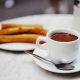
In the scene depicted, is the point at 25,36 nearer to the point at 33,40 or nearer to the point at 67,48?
the point at 33,40

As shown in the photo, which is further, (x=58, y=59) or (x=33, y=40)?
(x=33, y=40)

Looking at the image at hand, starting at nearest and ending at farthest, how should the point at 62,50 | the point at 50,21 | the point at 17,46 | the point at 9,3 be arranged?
the point at 62,50, the point at 17,46, the point at 50,21, the point at 9,3

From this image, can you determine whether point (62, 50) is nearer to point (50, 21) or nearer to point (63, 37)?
point (63, 37)

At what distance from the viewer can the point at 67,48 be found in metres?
0.67

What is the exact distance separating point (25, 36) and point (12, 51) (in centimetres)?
7

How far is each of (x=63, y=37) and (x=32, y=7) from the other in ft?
6.33

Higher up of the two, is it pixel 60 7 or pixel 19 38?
pixel 19 38

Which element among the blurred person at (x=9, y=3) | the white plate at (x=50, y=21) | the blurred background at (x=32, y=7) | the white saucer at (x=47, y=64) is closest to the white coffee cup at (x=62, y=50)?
the white saucer at (x=47, y=64)

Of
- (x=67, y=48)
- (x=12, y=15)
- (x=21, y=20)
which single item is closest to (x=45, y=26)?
(x=21, y=20)

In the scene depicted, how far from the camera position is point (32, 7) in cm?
261

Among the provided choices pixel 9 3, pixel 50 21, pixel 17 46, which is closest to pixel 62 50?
pixel 17 46

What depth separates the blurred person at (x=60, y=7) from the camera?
2462 mm

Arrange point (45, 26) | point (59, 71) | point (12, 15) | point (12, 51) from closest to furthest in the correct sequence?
1. point (59, 71)
2. point (12, 51)
3. point (45, 26)
4. point (12, 15)

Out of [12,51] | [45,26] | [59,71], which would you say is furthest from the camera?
[45,26]
